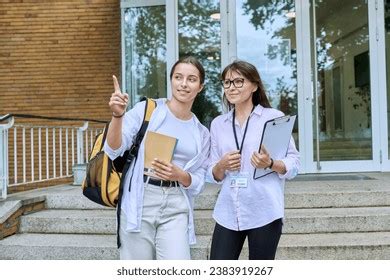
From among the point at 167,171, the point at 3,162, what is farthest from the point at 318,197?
the point at 3,162

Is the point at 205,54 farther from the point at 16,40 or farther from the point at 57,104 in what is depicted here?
the point at 16,40

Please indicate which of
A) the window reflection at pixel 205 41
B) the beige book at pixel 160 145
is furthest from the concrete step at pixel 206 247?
the window reflection at pixel 205 41

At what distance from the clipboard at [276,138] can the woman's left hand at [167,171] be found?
1.15 feet

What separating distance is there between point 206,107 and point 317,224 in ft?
9.25

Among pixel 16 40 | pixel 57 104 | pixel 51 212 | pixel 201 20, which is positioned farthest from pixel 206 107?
pixel 16 40

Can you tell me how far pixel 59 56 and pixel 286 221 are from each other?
5.72 m

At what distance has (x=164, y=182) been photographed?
213 cm

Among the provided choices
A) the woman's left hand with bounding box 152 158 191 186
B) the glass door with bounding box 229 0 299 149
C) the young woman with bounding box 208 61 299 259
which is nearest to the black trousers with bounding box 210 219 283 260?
the young woman with bounding box 208 61 299 259

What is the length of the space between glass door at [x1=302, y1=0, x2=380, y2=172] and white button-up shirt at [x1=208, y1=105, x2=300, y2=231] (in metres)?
4.28

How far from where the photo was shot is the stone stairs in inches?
148

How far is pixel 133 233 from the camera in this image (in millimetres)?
2088

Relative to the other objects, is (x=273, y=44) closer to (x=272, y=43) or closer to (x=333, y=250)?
(x=272, y=43)

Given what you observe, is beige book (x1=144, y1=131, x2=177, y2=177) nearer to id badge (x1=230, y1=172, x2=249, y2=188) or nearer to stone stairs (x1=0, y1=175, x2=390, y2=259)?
id badge (x1=230, y1=172, x2=249, y2=188)

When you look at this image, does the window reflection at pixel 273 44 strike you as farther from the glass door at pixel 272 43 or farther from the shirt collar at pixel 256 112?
the shirt collar at pixel 256 112
